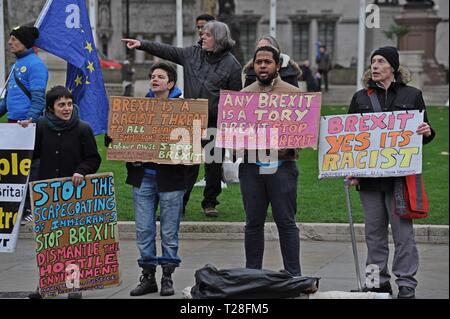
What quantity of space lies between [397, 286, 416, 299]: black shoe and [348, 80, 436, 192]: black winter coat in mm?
738

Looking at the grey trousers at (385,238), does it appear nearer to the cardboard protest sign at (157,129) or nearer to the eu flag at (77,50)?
the cardboard protest sign at (157,129)

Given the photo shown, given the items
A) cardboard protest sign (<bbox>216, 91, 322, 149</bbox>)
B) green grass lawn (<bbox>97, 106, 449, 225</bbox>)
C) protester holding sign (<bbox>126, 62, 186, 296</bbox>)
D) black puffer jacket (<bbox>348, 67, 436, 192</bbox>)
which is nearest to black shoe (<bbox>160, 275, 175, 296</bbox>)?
protester holding sign (<bbox>126, 62, 186, 296</bbox>)

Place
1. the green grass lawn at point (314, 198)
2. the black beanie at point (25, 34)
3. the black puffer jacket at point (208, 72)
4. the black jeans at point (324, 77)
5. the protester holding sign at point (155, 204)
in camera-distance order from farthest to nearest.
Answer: the black jeans at point (324, 77) < the green grass lawn at point (314, 198) < the black puffer jacket at point (208, 72) < the black beanie at point (25, 34) < the protester holding sign at point (155, 204)

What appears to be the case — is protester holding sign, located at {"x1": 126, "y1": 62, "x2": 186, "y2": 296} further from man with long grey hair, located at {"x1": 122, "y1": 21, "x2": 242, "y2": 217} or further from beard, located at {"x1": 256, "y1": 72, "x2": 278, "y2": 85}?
man with long grey hair, located at {"x1": 122, "y1": 21, "x2": 242, "y2": 217}

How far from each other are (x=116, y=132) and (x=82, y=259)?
3.45 ft

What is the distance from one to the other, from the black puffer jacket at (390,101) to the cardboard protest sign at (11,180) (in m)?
2.53

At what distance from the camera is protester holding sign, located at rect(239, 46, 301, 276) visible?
8.45 m

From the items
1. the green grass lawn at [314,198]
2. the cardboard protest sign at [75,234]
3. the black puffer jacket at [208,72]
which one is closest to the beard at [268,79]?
the cardboard protest sign at [75,234]

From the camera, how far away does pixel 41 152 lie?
8.52 m

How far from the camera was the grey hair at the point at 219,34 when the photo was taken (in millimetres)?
9633

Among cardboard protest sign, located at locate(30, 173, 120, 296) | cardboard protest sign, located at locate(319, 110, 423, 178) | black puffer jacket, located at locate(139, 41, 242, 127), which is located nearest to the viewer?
cardboard protest sign, located at locate(30, 173, 120, 296)
